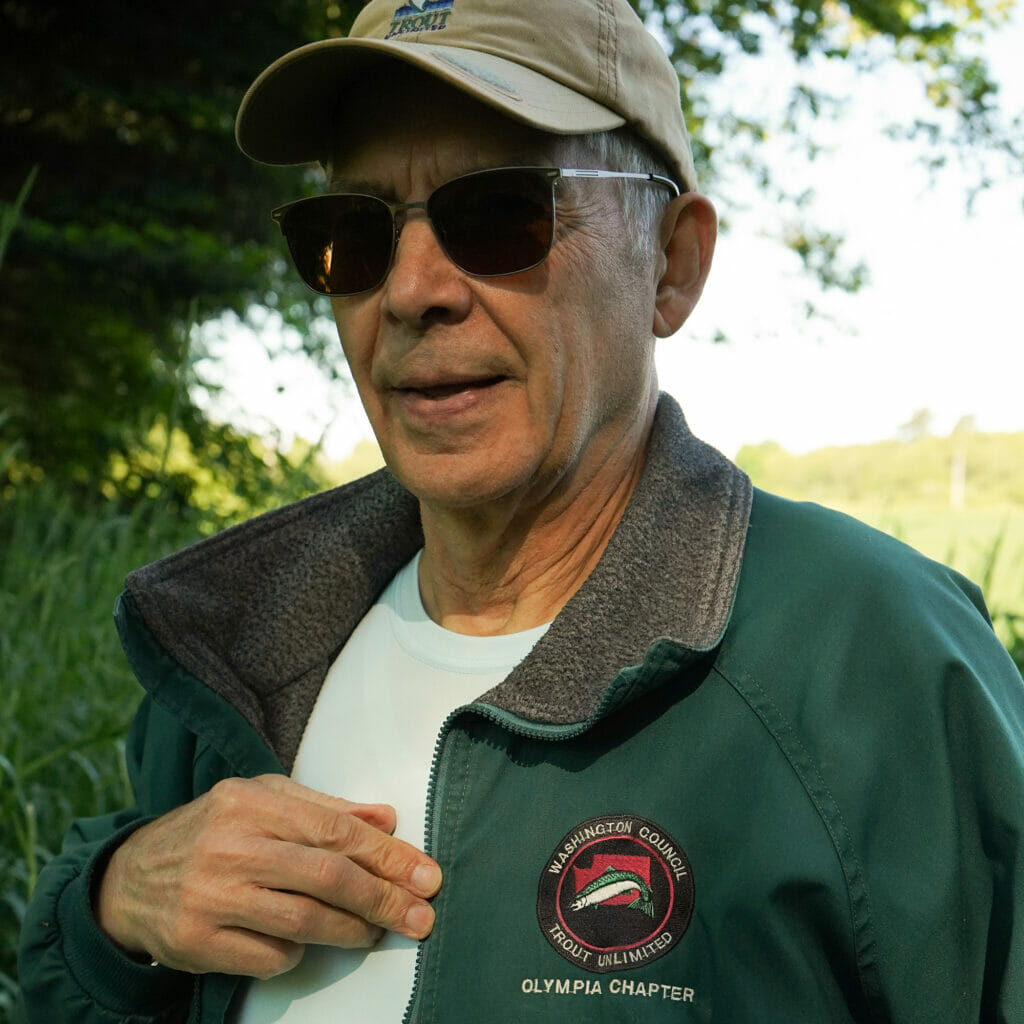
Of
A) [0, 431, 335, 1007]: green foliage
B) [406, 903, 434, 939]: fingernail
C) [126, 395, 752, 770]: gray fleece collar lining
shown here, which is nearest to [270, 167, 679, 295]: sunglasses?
[126, 395, 752, 770]: gray fleece collar lining

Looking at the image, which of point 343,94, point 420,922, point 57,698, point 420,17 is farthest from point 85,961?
point 420,17

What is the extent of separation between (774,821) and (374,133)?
3.78 feet

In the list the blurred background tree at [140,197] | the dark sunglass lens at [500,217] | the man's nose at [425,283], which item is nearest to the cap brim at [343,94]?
the dark sunglass lens at [500,217]

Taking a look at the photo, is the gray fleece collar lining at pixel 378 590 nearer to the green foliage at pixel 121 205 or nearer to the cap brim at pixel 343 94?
the cap brim at pixel 343 94

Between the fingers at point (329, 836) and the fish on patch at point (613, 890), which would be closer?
the fish on patch at point (613, 890)

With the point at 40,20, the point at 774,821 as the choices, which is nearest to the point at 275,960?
the point at 774,821

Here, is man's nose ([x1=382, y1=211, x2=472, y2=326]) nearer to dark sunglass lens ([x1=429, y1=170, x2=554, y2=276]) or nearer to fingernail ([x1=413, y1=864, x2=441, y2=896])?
dark sunglass lens ([x1=429, y1=170, x2=554, y2=276])

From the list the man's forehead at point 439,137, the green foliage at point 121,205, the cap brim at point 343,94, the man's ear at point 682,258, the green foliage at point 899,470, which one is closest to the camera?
the cap brim at point 343,94

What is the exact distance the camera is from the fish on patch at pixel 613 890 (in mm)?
1240

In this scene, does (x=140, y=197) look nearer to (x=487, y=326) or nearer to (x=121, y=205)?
(x=121, y=205)

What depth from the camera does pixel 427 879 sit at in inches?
53.0

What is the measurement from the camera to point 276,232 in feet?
24.8

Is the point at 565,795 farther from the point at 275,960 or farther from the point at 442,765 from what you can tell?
the point at 275,960

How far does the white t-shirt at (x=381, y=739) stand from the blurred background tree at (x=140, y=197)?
417 centimetres
